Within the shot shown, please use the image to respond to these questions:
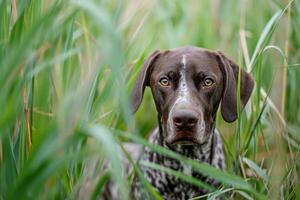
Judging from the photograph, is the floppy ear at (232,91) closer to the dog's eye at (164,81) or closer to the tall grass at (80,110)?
the tall grass at (80,110)

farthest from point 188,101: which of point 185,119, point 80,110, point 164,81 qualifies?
point 80,110

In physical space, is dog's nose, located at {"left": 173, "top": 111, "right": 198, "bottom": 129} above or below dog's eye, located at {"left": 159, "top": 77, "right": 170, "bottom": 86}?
below

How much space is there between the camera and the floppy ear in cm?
435

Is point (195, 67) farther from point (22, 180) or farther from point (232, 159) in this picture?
point (22, 180)

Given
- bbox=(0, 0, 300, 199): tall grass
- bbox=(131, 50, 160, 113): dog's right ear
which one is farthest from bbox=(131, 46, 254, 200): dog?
bbox=(0, 0, 300, 199): tall grass

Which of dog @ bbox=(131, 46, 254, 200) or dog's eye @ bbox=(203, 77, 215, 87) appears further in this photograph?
dog's eye @ bbox=(203, 77, 215, 87)

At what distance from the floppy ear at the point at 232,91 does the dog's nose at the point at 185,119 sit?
0.43 m

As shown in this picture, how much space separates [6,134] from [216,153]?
187 centimetres

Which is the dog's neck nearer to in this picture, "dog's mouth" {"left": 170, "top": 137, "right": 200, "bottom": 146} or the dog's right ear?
the dog's right ear

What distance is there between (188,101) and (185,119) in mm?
129

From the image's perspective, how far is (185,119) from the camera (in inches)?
156

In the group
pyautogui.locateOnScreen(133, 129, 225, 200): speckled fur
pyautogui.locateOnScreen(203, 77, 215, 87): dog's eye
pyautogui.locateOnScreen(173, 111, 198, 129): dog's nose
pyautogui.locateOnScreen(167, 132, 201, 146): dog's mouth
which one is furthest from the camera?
pyautogui.locateOnScreen(133, 129, 225, 200): speckled fur

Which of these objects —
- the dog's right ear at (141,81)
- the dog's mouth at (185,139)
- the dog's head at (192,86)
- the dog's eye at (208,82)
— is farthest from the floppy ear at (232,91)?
the dog's right ear at (141,81)

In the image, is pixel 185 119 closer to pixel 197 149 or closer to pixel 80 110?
pixel 197 149
